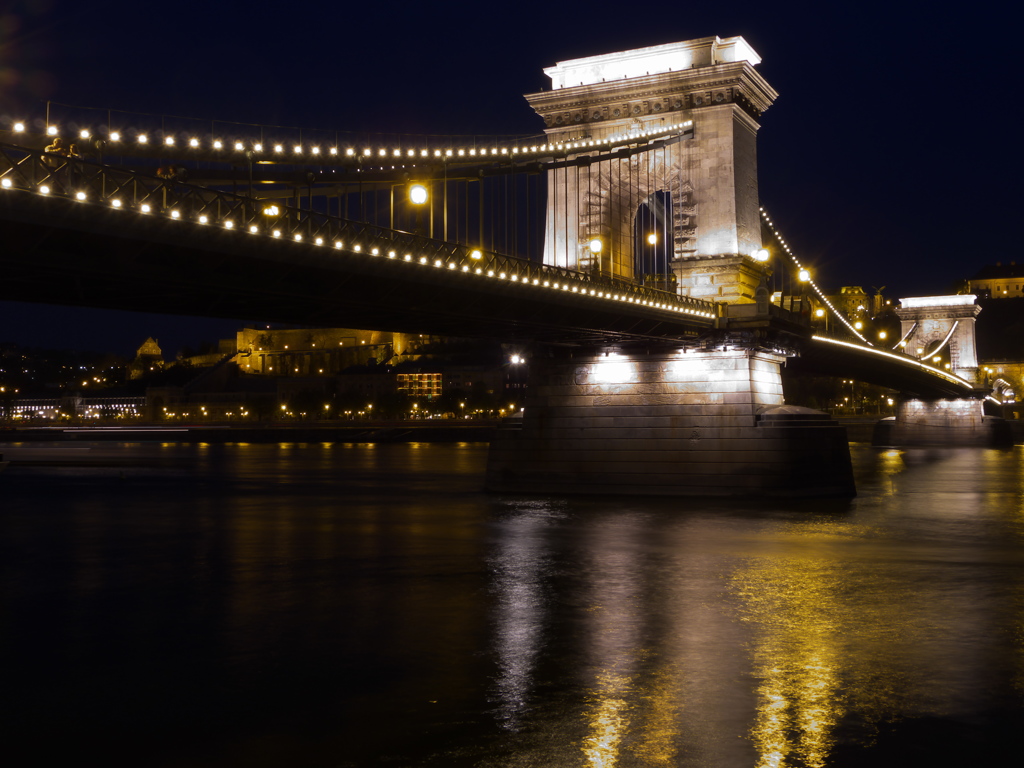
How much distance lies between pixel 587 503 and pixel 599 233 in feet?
51.0

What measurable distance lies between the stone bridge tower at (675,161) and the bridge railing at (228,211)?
13816mm

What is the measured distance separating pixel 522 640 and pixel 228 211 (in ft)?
36.5

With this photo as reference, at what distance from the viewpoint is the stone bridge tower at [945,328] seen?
10444 cm

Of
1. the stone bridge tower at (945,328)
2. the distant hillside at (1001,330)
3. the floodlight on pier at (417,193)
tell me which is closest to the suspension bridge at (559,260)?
the floodlight on pier at (417,193)

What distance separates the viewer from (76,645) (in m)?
14.9

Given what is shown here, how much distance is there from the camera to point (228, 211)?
21.2 meters

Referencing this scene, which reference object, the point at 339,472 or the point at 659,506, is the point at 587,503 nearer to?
the point at 659,506

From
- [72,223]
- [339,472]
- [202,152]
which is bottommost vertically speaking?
[339,472]

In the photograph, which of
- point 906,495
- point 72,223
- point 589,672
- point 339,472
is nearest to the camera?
point 589,672

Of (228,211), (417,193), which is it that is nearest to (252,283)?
(228,211)

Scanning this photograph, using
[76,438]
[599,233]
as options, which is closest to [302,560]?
[599,233]

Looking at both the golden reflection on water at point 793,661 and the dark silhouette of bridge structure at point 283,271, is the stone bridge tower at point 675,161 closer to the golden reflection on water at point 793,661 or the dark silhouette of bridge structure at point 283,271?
the dark silhouette of bridge structure at point 283,271

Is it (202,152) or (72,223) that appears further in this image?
(202,152)

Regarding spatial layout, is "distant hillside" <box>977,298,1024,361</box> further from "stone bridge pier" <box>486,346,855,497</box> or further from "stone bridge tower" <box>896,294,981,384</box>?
"stone bridge pier" <box>486,346,855,497</box>
